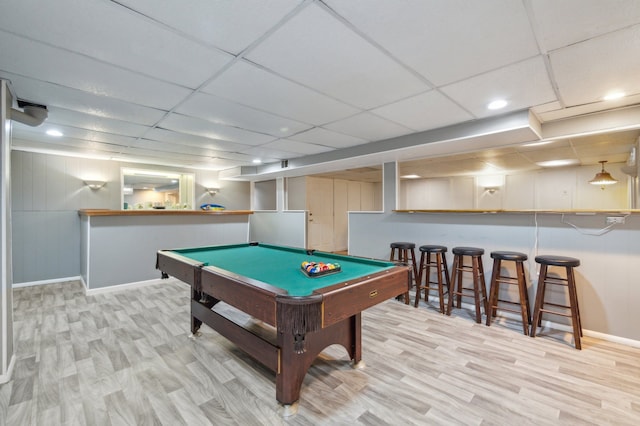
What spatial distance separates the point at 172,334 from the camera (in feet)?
9.20

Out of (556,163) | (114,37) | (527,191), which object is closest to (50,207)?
(114,37)

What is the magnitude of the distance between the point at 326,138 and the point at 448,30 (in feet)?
7.91

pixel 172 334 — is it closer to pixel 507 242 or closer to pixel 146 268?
pixel 146 268

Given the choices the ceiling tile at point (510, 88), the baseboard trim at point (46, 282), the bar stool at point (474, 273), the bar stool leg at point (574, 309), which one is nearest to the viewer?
the ceiling tile at point (510, 88)

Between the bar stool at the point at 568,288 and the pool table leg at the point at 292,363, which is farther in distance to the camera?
the bar stool at the point at 568,288

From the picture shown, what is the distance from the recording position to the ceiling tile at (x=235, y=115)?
2.63 metres

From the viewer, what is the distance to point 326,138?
3.90 meters

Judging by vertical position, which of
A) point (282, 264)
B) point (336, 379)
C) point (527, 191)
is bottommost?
point (336, 379)

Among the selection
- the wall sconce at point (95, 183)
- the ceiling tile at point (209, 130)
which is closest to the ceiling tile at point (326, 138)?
the ceiling tile at point (209, 130)

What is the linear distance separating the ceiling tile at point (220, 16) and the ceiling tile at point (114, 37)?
0.32 ft

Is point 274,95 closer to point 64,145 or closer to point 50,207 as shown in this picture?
point 64,145

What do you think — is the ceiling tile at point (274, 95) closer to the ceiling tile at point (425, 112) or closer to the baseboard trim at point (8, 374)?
the ceiling tile at point (425, 112)

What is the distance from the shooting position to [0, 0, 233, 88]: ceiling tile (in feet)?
4.61

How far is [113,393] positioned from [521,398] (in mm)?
2734
